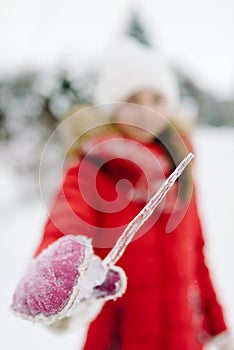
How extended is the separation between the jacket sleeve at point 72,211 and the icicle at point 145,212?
89 mm

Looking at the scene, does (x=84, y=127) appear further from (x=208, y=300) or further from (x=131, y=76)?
(x=208, y=300)

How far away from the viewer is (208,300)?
Answer: 68 cm

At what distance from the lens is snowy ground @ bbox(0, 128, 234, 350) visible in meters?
1.18

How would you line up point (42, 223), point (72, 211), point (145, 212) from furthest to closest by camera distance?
point (42, 223) < point (72, 211) < point (145, 212)

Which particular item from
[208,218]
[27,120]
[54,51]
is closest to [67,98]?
[27,120]

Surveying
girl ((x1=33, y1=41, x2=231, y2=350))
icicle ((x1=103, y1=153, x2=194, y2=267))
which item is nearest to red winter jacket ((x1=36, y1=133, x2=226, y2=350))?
girl ((x1=33, y1=41, x2=231, y2=350))

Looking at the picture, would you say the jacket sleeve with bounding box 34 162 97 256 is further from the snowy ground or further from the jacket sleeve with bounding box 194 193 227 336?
the snowy ground

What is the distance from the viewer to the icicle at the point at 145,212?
0.35 metres

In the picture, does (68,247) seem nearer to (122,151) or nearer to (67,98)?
(122,151)

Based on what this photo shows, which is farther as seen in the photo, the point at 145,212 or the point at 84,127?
the point at 84,127

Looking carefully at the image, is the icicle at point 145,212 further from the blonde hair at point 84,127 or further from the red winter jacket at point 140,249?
the blonde hair at point 84,127

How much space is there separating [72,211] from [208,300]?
0.94 ft

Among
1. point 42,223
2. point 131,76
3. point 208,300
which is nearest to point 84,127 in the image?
point 131,76

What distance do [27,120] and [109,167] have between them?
282 centimetres
